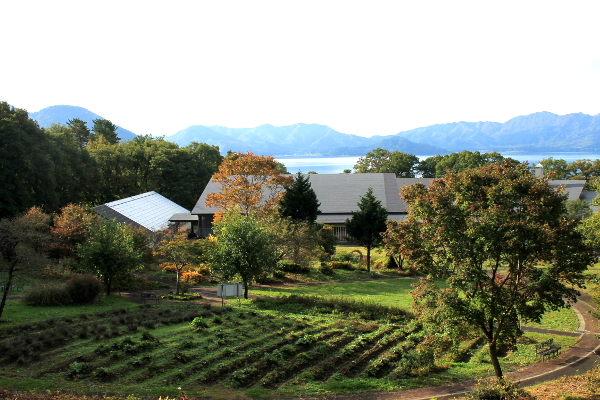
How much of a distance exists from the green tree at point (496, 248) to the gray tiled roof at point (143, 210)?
92.2 feet

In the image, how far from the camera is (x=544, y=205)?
408 inches

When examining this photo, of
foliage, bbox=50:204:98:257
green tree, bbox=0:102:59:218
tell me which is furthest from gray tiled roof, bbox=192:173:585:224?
foliage, bbox=50:204:98:257

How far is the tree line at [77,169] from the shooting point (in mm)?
35250

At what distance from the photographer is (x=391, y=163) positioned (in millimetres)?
74625

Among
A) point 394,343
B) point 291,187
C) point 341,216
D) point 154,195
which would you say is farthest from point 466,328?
point 154,195

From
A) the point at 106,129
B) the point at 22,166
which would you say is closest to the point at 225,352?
the point at 22,166

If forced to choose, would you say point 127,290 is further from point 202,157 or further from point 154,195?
point 202,157

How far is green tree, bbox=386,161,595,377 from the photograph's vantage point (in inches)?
406

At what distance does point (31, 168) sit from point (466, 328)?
36391 mm

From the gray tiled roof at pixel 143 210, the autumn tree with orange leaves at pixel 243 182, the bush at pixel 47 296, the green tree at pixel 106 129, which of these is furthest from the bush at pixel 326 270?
the green tree at pixel 106 129

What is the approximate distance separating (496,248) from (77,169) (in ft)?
146

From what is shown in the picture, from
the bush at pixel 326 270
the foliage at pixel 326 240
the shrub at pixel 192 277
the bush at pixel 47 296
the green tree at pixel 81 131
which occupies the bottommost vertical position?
the bush at pixel 326 270

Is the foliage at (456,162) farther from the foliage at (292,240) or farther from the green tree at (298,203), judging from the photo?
the foliage at (292,240)

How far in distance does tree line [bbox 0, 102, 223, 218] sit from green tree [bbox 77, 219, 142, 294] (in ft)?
53.5
